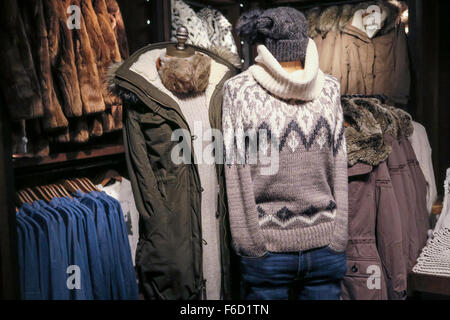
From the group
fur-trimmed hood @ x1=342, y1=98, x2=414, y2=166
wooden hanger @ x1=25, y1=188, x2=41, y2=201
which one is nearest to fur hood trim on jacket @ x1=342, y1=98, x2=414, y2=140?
fur-trimmed hood @ x1=342, y1=98, x2=414, y2=166

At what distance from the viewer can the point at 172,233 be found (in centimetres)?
200

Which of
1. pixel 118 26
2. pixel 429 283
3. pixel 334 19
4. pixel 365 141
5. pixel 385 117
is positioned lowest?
pixel 429 283

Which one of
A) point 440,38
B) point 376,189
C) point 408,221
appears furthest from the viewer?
point 440,38

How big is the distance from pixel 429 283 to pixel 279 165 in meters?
1.05

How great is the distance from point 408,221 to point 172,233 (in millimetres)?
1161

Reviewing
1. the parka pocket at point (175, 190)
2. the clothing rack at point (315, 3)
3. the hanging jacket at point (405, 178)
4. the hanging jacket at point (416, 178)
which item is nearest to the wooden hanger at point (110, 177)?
the parka pocket at point (175, 190)

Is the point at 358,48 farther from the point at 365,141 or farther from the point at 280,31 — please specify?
the point at 280,31

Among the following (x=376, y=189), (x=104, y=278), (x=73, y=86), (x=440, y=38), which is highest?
(x=440, y=38)

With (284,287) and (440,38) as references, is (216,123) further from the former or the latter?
(440,38)

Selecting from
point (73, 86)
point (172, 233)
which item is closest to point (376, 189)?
point (172, 233)

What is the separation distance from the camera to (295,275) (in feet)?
5.81

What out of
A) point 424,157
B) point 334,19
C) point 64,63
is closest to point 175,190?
point 64,63

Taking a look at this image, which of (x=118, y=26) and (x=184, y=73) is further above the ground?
(x=118, y=26)

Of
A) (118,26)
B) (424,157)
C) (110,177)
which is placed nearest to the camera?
(118,26)
